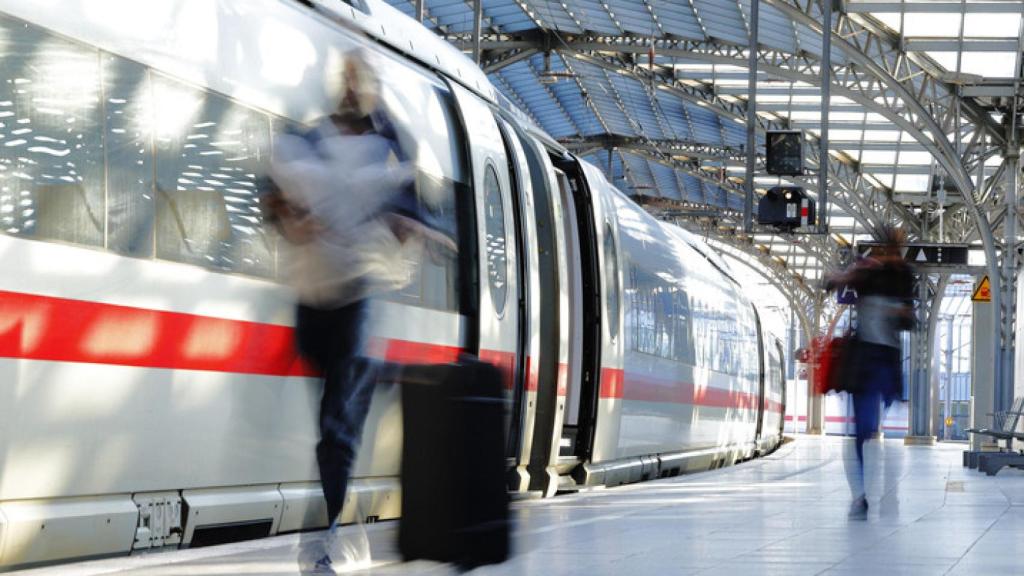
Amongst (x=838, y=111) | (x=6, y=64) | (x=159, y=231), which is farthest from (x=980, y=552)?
(x=838, y=111)

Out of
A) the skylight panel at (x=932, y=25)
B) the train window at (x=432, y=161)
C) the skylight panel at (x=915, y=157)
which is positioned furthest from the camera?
the skylight panel at (x=915, y=157)

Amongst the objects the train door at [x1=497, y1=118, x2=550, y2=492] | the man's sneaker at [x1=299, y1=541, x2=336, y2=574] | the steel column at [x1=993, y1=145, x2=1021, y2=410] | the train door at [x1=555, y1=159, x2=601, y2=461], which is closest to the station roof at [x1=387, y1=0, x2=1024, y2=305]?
the steel column at [x1=993, y1=145, x2=1021, y2=410]

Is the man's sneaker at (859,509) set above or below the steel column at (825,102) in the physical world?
below

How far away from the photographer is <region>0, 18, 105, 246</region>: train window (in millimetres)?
5102

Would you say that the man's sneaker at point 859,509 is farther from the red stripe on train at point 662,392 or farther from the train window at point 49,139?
the train window at point 49,139

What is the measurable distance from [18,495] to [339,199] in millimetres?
1557

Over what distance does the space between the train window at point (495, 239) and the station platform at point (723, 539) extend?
139 cm

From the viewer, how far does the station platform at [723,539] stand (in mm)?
5750

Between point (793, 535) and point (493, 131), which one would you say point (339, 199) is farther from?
point (493, 131)

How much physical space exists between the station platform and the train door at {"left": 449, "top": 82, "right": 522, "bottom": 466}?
1.04 m

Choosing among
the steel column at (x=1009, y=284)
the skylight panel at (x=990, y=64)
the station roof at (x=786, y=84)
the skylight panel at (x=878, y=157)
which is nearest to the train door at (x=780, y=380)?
the steel column at (x=1009, y=284)

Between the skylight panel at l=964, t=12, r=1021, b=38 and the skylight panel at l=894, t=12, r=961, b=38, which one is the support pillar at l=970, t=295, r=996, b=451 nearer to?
the skylight panel at l=894, t=12, r=961, b=38

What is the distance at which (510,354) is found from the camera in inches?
373

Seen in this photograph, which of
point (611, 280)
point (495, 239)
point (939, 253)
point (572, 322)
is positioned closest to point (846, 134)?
point (939, 253)
